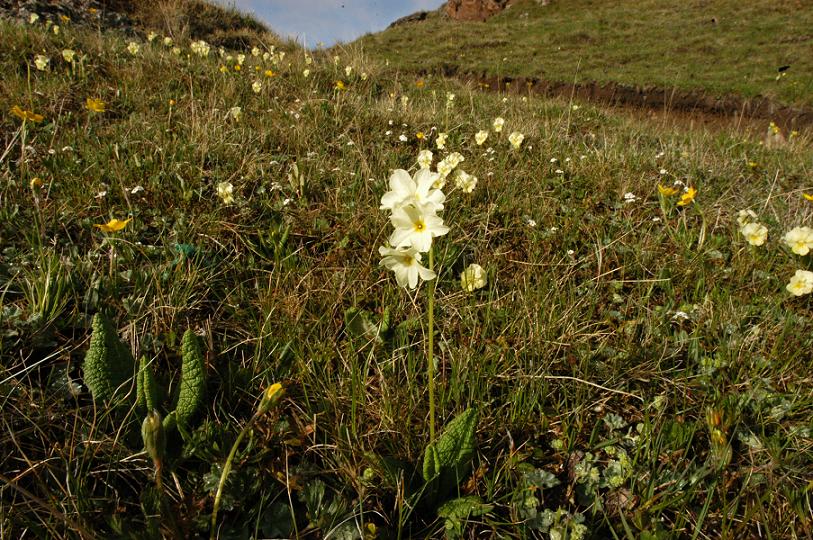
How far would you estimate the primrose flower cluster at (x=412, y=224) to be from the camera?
3.62 feet

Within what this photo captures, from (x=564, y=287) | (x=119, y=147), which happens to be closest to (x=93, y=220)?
(x=119, y=147)

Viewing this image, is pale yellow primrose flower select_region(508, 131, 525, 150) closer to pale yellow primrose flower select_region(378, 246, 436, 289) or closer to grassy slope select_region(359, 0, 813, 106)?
pale yellow primrose flower select_region(378, 246, 436, 289)

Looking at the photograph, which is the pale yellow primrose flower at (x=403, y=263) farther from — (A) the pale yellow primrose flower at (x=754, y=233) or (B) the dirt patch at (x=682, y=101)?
(B) the dirt patch at (x=682, y=101)

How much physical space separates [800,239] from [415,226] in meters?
2.09

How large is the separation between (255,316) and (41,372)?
2.17 feet

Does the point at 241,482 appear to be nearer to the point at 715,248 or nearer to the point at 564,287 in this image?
the point at 564,287

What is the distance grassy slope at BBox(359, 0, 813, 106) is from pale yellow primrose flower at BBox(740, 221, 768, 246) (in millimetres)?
10006

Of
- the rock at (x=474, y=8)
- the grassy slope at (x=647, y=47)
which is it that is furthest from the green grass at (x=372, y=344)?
the rock at (x=474, y=8)

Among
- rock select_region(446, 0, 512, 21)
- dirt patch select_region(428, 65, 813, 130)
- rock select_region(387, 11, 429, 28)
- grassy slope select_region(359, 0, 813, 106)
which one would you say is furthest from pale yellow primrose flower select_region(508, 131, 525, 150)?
rock select_region(387, 11, 429, 28)

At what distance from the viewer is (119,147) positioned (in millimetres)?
2605

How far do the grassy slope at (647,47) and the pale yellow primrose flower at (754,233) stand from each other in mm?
10006

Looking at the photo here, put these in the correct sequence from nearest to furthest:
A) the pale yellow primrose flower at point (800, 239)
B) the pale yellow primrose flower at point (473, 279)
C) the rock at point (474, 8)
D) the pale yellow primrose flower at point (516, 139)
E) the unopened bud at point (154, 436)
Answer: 1. the unopened bud at point (154, 436)
2. the pale yellow primrose flower at point (473, 279)
3. the pale yellow primrose flower at point (800, 239)
4. the pale yellow primrose flower at point (516, 139)
5. the rock at point (474, 8)

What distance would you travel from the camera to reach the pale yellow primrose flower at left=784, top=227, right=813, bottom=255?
6.89 feet

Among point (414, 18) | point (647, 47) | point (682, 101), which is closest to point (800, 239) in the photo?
point (682, 101)
